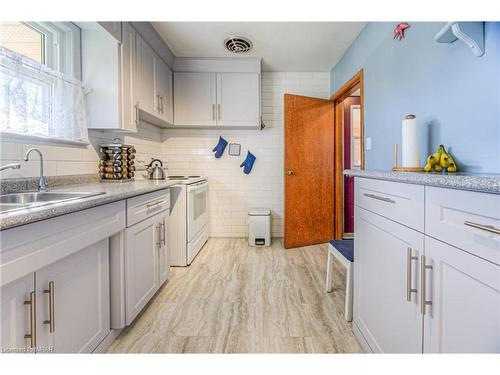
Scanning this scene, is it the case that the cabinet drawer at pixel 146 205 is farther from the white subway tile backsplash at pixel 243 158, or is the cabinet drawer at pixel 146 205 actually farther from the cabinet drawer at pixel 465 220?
the white subway tile backsplash at pixel 243 158

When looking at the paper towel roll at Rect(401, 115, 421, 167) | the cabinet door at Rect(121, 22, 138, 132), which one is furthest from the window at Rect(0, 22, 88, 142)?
the paper towel roll at Rect(401, 115, 421, 167)

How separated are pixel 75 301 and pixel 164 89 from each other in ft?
8.57

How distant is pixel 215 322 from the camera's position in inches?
68.9

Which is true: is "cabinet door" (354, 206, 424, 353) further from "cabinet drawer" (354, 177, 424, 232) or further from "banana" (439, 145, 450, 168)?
"banana" (439, 145, 450, 168)

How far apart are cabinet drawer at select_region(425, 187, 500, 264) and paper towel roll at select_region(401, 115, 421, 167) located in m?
0.65

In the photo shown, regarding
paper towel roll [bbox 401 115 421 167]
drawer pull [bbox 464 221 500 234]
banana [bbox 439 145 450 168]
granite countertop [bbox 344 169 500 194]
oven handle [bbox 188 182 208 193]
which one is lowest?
drawer pull [bbox 464 221 500 234]

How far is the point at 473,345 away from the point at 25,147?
2.23 metres

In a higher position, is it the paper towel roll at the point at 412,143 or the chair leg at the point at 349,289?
the paper towel roll at the point at 412,143

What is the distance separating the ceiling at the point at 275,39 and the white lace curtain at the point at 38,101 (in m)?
1.22

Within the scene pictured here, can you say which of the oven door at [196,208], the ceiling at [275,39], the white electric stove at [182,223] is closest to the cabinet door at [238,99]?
the ceiling at [275,39]

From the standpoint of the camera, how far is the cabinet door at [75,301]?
1.01 meters

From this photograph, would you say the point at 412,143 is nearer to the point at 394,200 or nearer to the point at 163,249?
the point at 394,200

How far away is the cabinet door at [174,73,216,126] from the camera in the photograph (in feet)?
11.5

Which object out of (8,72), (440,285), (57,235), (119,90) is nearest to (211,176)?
(119,90)
